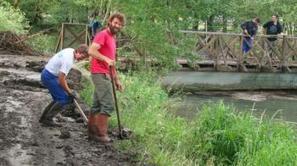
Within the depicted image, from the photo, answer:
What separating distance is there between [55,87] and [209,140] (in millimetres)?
2343

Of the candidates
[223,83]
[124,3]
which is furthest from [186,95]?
[124,3]

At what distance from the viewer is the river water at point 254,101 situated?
54.0 ft

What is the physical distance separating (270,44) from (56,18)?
10.9 metres

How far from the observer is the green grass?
24.1 ft

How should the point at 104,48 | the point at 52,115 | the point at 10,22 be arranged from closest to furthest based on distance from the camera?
the point at 104,48 → the point at 52,115 → the point at 10,22

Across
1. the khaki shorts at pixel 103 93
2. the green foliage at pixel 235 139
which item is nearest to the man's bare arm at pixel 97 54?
the khaki shorts at pixel 103 93

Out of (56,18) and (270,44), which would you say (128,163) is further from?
(56,18)

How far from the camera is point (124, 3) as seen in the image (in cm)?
1400

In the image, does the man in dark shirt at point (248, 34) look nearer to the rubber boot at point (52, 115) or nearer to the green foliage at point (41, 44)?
the green foliage at point (41, 44)

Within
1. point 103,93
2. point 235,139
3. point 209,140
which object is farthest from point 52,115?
point 235,139

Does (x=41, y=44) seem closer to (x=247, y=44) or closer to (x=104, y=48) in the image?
(x=247, y=44)

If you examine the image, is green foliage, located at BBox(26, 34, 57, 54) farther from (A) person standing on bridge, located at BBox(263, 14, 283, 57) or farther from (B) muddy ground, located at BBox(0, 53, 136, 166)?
(B) muddy ground, located at BBox(0, 53, 136, 166)

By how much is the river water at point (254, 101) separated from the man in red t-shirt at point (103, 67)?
7.88 meters

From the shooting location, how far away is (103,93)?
23.6ft
